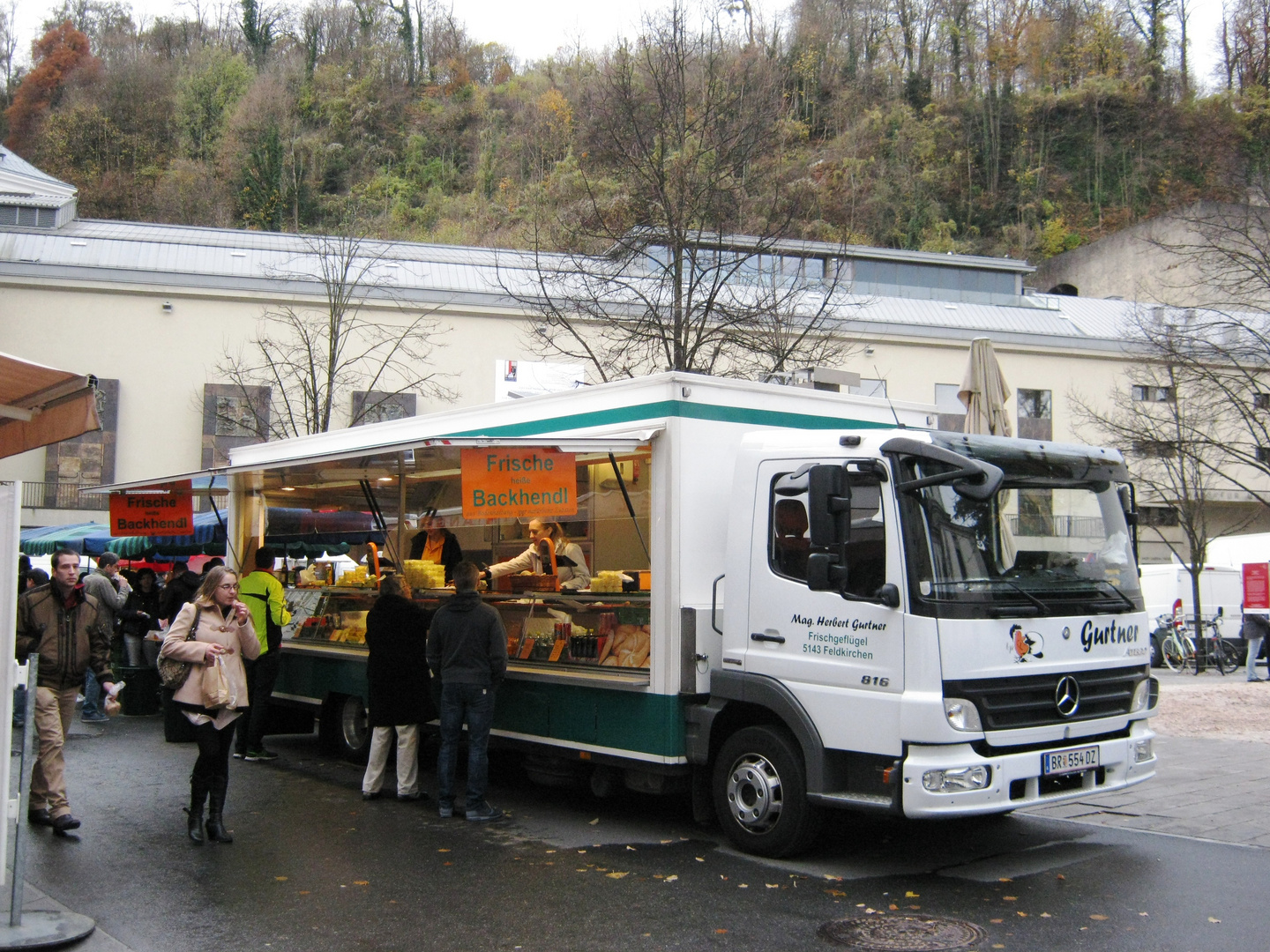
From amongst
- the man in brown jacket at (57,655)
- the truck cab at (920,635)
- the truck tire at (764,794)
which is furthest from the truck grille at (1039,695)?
the man in brown jacket at (57,655)

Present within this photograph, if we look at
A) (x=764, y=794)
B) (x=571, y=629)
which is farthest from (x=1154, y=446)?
(x=764, y=794)

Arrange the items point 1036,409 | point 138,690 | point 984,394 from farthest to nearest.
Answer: point 1036,409, point 138,690, point 984,394

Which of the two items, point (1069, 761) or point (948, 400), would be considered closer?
point (1069, 761)

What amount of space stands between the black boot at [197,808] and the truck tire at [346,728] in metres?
3.11

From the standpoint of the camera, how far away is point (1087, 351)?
119 feet

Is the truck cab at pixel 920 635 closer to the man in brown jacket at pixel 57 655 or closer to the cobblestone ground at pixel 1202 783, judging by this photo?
the cobblestone ground at pixel 1202 783

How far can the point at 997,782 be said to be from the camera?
21.0 feet

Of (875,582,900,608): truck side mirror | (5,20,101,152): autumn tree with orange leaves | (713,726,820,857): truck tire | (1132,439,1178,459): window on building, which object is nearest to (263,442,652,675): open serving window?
(713,726,820,857): truck tire

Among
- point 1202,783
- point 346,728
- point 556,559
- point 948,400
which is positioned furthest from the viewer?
point 948,400

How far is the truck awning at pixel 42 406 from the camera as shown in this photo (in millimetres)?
5895

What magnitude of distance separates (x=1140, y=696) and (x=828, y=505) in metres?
2.54

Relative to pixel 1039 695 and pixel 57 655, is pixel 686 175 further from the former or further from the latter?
pixel 57 655

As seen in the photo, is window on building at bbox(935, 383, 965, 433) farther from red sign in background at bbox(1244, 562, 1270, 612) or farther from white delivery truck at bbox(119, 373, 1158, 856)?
white delivery truck at bbox(119, 373, 1158, 856)

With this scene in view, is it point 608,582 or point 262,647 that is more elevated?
point 608,582
